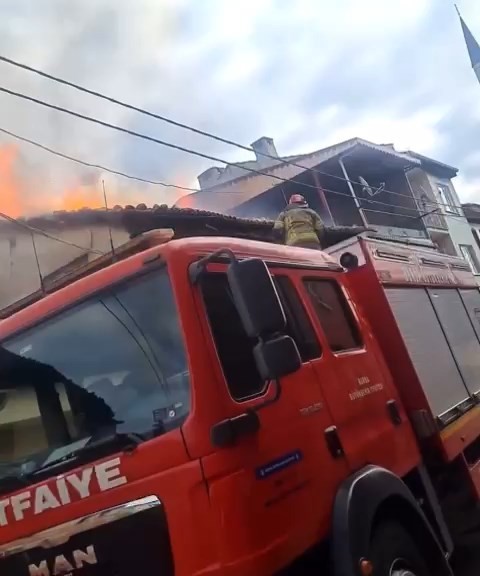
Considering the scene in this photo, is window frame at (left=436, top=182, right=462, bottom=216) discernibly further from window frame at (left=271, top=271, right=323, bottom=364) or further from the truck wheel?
the truck wheel

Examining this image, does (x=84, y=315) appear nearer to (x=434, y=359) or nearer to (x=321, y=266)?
(x=321, y=266)

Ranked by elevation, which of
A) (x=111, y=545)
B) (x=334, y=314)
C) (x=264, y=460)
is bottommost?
(x=111, y=545)

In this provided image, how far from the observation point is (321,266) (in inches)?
157

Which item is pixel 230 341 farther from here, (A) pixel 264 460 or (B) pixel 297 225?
(B) pixel 297 225

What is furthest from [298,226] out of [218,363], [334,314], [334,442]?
[218,363]

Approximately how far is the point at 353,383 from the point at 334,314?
0.47m

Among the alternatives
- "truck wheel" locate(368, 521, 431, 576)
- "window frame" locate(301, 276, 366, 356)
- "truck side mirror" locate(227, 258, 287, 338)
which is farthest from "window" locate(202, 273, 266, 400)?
"truck wheel" locate(368, 521, 431, 576)

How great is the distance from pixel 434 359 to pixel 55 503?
123 inches

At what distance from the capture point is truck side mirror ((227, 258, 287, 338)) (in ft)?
7.86

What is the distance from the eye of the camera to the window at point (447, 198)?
28.4m

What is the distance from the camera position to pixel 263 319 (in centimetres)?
240

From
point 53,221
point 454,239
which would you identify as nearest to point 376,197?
point 454,239

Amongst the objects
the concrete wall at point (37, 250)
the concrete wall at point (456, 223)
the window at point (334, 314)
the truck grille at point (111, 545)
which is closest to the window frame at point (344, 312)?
the window at point (334, 314)

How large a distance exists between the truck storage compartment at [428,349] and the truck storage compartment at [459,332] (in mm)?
140
